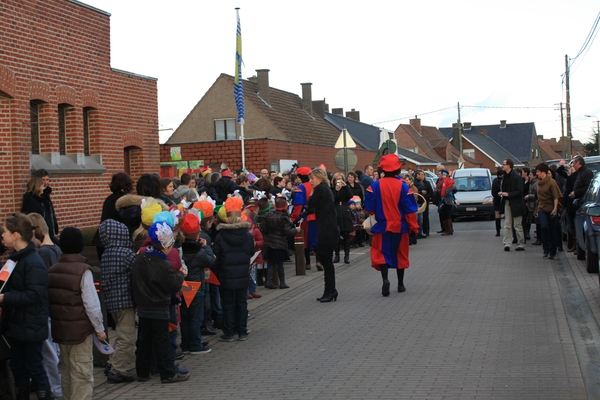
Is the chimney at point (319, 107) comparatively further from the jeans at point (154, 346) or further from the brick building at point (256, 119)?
the jeans at point (154, 346)

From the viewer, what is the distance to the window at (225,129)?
4772 centimetres

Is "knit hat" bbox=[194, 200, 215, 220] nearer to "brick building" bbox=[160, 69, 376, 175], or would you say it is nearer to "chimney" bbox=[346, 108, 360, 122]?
"brick building" bbox=[160, 69, 376, 175]

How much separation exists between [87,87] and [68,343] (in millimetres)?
10310

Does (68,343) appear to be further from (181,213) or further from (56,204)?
(56,204)

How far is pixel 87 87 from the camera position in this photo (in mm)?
15898

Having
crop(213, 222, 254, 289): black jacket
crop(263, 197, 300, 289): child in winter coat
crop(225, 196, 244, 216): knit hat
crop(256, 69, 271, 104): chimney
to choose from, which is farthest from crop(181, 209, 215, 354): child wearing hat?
crop(256, 69, 271, 104): chimney

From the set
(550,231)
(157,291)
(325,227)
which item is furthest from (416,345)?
(550,231)

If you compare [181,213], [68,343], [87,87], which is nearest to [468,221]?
[87,87]

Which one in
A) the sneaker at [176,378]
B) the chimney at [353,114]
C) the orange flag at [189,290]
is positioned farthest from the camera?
the chimney at [353,114]

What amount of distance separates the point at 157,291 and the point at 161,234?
0.55 metres

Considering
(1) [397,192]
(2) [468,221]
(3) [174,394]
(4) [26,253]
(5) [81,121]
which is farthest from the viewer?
(2) [468,221]

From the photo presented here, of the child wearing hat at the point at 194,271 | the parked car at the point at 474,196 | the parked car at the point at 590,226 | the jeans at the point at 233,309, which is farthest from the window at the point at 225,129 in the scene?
the child wearing hat at the point at 194,271

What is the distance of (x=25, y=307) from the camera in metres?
6.23

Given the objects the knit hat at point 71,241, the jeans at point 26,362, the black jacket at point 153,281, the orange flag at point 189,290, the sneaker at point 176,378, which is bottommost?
the sneaker at point 176,378
